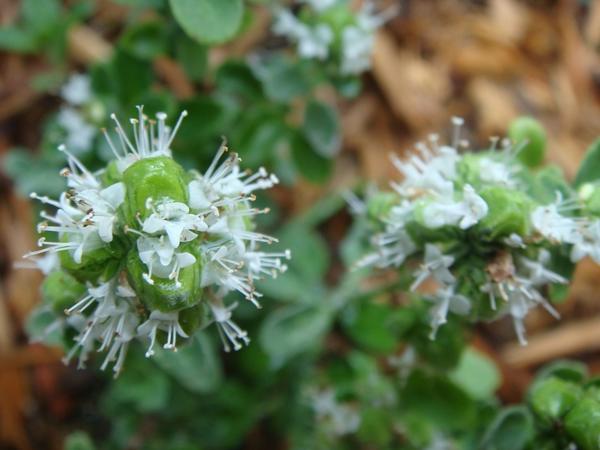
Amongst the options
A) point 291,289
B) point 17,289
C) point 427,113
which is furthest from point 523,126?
point 17,289

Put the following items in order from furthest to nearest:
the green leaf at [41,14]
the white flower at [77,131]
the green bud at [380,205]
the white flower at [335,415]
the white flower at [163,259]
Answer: the green leaf at [41,14] → the white flower at [335,415] → the white flower at [77,131] → the green bud at [380,205] → the white flower at [163,259]

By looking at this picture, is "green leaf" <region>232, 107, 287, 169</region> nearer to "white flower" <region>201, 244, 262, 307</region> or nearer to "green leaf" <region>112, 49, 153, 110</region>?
"green leaf" <region>112, 49, 153, 110</region>

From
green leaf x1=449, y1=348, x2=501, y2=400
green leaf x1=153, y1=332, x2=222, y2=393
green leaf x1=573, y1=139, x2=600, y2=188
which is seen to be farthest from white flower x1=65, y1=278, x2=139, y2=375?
green leaf x1=449, y1=348, x2=501, y2=400

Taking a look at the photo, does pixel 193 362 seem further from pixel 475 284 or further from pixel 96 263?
pixel 475 284

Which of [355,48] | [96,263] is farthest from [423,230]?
[355,48]

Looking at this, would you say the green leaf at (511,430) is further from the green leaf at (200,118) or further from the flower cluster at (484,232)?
the green leaf at (200,118)

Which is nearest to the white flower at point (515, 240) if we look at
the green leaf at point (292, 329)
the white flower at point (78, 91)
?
the green leaf at point (292, 329)

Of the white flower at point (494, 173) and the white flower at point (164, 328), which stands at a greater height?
the white flower at point (164, 328)

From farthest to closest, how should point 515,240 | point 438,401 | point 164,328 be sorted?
point 438,401, point 515,240, point 164,328
